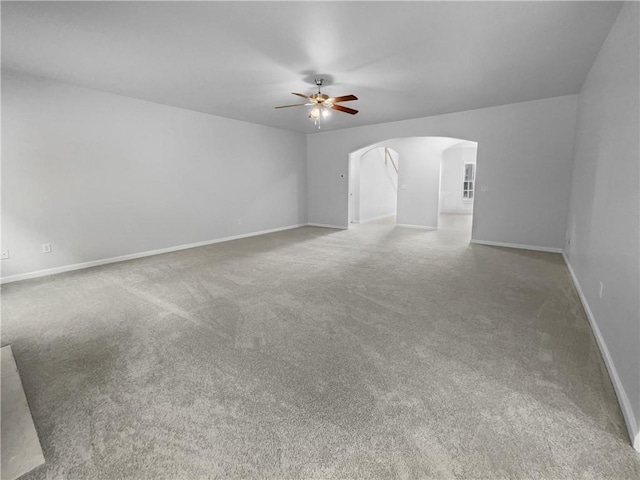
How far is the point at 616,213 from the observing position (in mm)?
2109

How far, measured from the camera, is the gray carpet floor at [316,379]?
133 centimetres

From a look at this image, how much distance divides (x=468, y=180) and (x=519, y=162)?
6066mm

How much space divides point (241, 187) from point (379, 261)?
3810 mm

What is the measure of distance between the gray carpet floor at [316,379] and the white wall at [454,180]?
8037mm

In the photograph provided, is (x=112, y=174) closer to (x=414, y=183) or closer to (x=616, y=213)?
(x=616, y=213)

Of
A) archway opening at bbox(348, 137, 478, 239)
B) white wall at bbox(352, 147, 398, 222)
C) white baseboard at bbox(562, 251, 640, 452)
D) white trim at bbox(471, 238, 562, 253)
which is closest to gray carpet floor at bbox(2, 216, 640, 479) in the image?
white baseboard at bbox(562, 251, 640, 452)

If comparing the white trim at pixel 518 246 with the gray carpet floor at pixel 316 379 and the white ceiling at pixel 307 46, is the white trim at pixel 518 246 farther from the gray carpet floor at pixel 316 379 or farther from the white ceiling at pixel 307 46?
the white ceiling at pixel 307 46

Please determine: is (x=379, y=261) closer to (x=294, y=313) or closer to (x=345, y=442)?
(x=294, y=313)

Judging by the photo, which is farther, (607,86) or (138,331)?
(607,86)

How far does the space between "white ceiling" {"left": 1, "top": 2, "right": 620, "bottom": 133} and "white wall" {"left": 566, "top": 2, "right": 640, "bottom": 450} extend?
0.49 m

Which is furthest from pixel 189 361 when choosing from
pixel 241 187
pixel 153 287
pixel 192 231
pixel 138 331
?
pixel 241 187

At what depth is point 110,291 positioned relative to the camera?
11.5 ft

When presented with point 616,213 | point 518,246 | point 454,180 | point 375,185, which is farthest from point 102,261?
point 454,180

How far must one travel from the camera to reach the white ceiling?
2.51m
